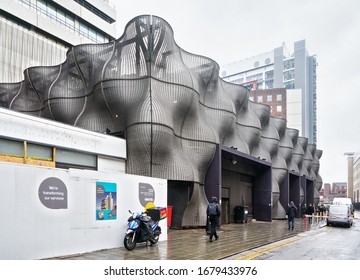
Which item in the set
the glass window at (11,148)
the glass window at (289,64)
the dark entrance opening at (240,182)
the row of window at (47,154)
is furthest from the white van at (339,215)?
the glass window at (289,64)

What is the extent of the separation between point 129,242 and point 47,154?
7.27m

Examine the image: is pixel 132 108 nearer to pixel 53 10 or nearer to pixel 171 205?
pixel 171 205

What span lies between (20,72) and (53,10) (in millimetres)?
11310

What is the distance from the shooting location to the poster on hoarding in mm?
11656

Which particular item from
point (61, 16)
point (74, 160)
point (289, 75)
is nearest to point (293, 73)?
point (289, 75)

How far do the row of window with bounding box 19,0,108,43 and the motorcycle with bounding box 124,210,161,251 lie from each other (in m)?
38.1

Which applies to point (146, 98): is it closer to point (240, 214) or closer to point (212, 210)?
point (212, 210)

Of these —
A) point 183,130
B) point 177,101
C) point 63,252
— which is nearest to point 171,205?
point 183,130

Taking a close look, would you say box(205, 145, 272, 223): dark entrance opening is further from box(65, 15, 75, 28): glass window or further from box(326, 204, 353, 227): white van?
box(65, 15, 75, 28): glass window

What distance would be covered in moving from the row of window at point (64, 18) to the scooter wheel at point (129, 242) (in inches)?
1523

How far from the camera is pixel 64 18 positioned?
4675 cm

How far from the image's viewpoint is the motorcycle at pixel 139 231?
11.7m

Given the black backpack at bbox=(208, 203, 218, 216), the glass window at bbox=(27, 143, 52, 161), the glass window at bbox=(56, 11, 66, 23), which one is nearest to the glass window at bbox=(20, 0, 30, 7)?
the glass window at bbox=(56, 11, 66, 23)

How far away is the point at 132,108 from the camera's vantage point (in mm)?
19609
